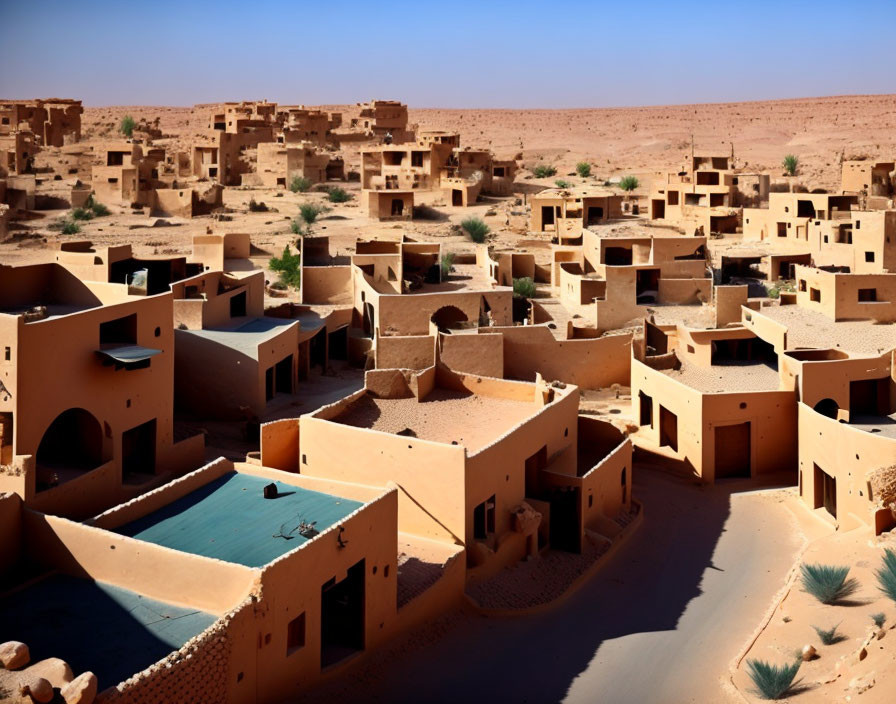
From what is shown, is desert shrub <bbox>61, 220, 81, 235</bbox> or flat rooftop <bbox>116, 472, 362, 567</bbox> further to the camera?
desert shrub <bbox>61, 220, 81, 235</bbox>

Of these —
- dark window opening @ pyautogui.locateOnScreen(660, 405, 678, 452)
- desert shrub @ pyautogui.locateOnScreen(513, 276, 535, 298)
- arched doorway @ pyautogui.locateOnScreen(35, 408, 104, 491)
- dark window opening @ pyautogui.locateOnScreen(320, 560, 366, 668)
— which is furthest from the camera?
desert shrub @ pyautogui.locateOnScreen(513, 276, 535, 298)

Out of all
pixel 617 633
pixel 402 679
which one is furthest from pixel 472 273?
→ pixel 402 679

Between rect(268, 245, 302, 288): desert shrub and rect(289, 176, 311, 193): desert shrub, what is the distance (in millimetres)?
13801

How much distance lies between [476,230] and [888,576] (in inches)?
963

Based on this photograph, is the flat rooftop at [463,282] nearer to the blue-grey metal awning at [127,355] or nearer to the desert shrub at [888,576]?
the blue-grey metal awning at [127,355]

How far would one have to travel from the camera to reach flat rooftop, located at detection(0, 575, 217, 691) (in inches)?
415

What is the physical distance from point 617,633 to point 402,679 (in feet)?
11.2

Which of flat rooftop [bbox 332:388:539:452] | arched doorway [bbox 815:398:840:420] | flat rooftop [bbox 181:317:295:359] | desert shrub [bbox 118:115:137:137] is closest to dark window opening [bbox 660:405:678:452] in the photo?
arched doorway [bbox 815:398:840:420]

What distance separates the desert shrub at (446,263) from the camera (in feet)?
101

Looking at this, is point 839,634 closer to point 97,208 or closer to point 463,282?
point 463,282

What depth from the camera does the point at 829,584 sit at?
14766 millimetres

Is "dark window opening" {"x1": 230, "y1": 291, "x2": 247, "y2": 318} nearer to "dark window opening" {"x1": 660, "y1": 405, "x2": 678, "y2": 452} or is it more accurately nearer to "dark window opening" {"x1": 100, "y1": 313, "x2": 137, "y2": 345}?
"dark window opening" {"x1": 100, "y1": 313, "x2": 137, "y2": 345}

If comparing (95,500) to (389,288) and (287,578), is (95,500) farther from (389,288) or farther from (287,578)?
(389,288)

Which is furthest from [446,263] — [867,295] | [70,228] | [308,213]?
[70,228]
